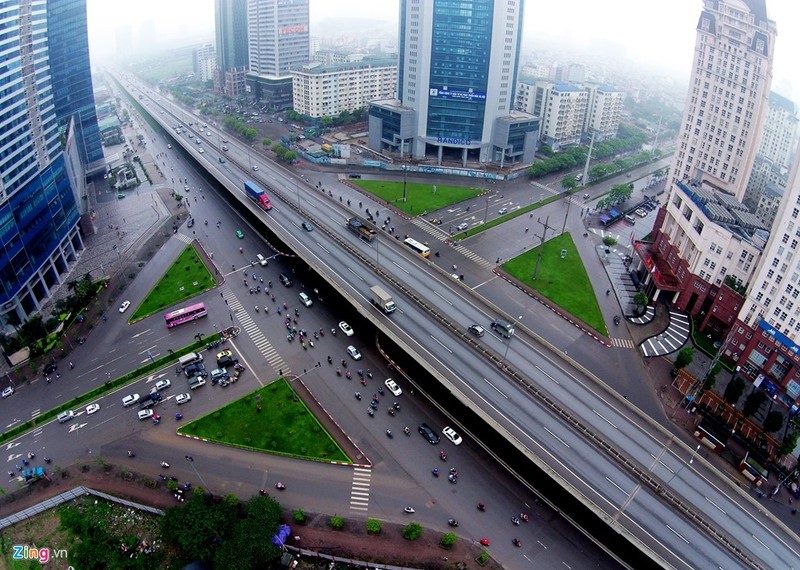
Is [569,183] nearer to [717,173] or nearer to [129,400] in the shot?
[717,173]

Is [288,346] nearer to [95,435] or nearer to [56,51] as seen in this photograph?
[95,435]

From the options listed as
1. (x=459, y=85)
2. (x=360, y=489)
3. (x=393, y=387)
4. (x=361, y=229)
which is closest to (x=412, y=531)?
(x=360, y=489)

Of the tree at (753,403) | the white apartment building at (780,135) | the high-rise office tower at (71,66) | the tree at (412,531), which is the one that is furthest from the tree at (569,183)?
the high-rise office tower at (71,66)

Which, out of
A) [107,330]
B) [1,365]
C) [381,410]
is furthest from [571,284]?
[1,365]

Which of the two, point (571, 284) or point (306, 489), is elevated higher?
point (571, 284)

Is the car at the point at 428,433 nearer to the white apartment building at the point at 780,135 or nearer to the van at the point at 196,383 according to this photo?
the van at the point at 196,383

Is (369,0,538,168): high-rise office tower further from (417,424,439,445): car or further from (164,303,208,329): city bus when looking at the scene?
(417,424,439,445): car

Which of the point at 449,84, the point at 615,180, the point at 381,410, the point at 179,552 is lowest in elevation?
the point at 179,552

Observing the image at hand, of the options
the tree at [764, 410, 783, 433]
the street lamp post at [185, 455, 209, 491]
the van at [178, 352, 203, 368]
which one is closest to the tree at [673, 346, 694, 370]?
the tree at [764, 410, 783, 433]

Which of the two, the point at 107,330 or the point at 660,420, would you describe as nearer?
the point at 660,420
